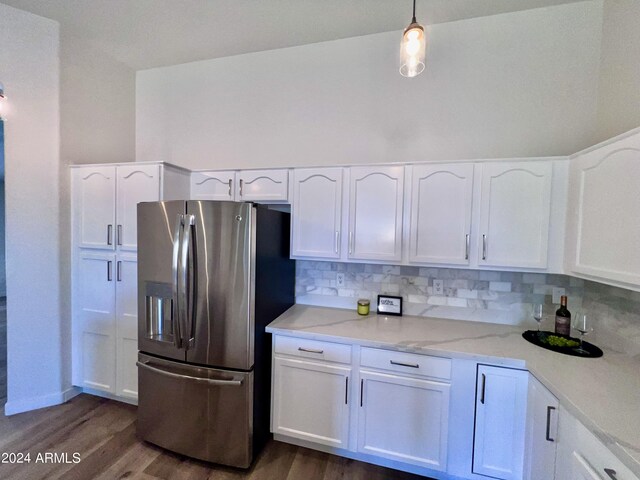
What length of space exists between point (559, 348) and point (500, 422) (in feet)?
1.78

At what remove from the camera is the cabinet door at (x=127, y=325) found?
7.16 ft

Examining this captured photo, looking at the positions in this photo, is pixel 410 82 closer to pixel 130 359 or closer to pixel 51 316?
pixel 130 359

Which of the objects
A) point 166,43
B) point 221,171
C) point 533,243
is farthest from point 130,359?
point 533,243

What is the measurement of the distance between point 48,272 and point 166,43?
2206mm

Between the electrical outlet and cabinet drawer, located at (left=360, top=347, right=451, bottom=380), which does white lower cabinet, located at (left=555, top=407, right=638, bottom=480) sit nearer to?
cabinet drawer, located at (left=360, top=347, right=451, bottom=380)

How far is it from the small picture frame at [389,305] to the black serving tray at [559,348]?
80 cm

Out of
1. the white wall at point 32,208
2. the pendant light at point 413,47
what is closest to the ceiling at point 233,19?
the white wall at point 32,208

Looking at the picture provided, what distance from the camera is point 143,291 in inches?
72.1

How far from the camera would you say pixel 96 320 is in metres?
2.28

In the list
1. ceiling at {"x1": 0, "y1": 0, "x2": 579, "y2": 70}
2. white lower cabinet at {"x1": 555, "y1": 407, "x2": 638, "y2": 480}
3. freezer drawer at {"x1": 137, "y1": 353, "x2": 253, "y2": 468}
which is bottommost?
freezer drawer at {"x1": 137, "y1": 353, "x2": 253, "y2": 468}

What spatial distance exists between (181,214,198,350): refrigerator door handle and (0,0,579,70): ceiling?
1.62m

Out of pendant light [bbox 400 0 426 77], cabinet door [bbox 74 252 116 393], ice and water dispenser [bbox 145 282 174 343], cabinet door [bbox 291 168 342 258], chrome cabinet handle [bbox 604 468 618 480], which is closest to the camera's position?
chrome cabinet handle [bbox 604 468 618 480]

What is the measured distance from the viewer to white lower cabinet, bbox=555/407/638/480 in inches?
34.9

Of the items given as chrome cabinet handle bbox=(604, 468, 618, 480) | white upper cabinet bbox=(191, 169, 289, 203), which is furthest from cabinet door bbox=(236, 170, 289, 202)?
chrome cabinet handle bbox=(604, 468, 618, 480)
